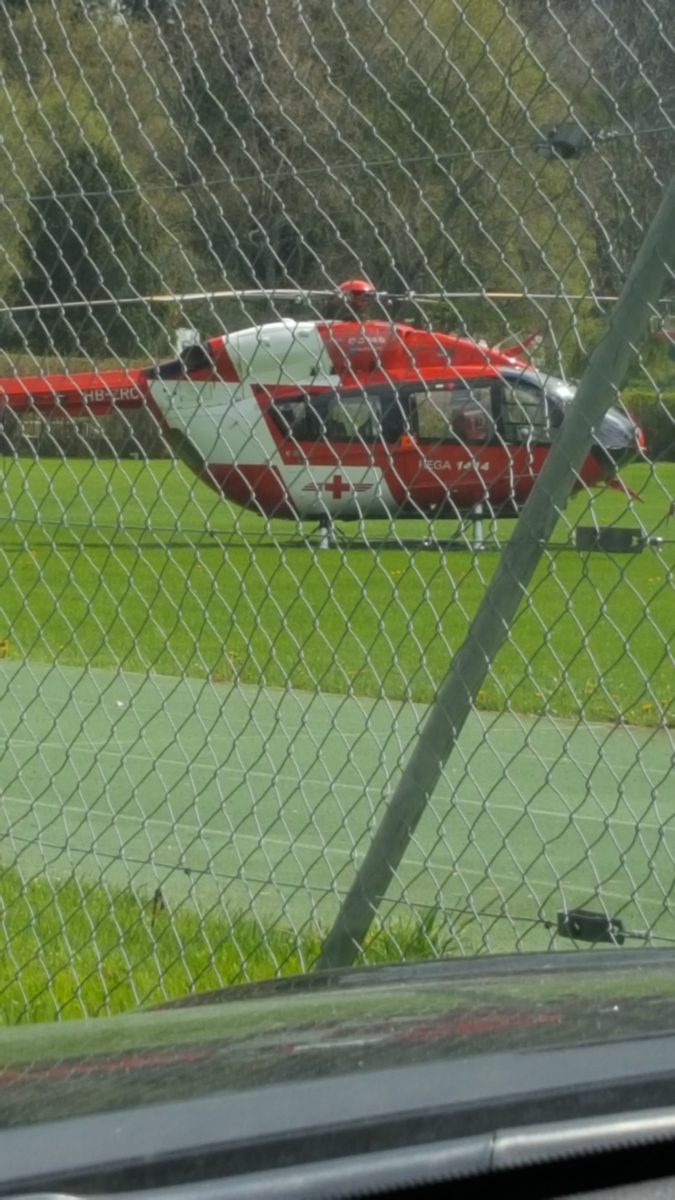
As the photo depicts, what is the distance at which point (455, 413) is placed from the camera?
11.3 ft

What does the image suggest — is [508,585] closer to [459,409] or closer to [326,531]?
[459,409]

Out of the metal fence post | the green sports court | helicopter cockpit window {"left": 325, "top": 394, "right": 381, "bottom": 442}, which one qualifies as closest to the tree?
helicopter cockpit window {"left": 325, "top": 394, "right": 381, "bottom": 442}

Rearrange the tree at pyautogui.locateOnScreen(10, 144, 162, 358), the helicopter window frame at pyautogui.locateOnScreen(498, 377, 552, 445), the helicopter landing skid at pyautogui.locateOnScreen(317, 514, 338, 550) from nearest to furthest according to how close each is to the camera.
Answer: the helicopter window frame at pyautogui.locateOnScreen(498, 377, 552, 445) → the helicopter landing skid at pyautogui.locateOnScreen(317, 514, 338, 550) → the tree at pyautogui.locateOnScreen(10, 144, 162, 358)

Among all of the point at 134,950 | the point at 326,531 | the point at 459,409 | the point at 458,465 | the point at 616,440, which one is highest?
the point at 616,440

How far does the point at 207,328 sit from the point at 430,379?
0.63 metres

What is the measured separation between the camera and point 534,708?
30.0ft

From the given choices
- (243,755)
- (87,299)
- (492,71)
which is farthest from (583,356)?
(243,755)

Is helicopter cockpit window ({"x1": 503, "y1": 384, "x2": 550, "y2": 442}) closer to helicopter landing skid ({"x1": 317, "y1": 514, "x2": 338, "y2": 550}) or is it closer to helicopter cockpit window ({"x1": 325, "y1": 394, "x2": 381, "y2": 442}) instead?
helicopter cockpit window ({"x1": 325, "y1": 394, "x2": 381, "y2": 442})

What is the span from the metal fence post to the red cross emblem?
421 mm

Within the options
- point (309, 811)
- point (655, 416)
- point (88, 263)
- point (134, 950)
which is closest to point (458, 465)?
point (655, 416)

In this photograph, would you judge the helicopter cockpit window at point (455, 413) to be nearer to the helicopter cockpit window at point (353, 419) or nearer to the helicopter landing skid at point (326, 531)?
the helicopter cockpit window at point (353, 419)

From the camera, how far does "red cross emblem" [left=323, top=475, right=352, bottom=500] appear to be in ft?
12.1

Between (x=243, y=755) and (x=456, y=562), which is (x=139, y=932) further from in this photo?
(x=243, y=755)

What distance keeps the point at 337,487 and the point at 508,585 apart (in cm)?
49
